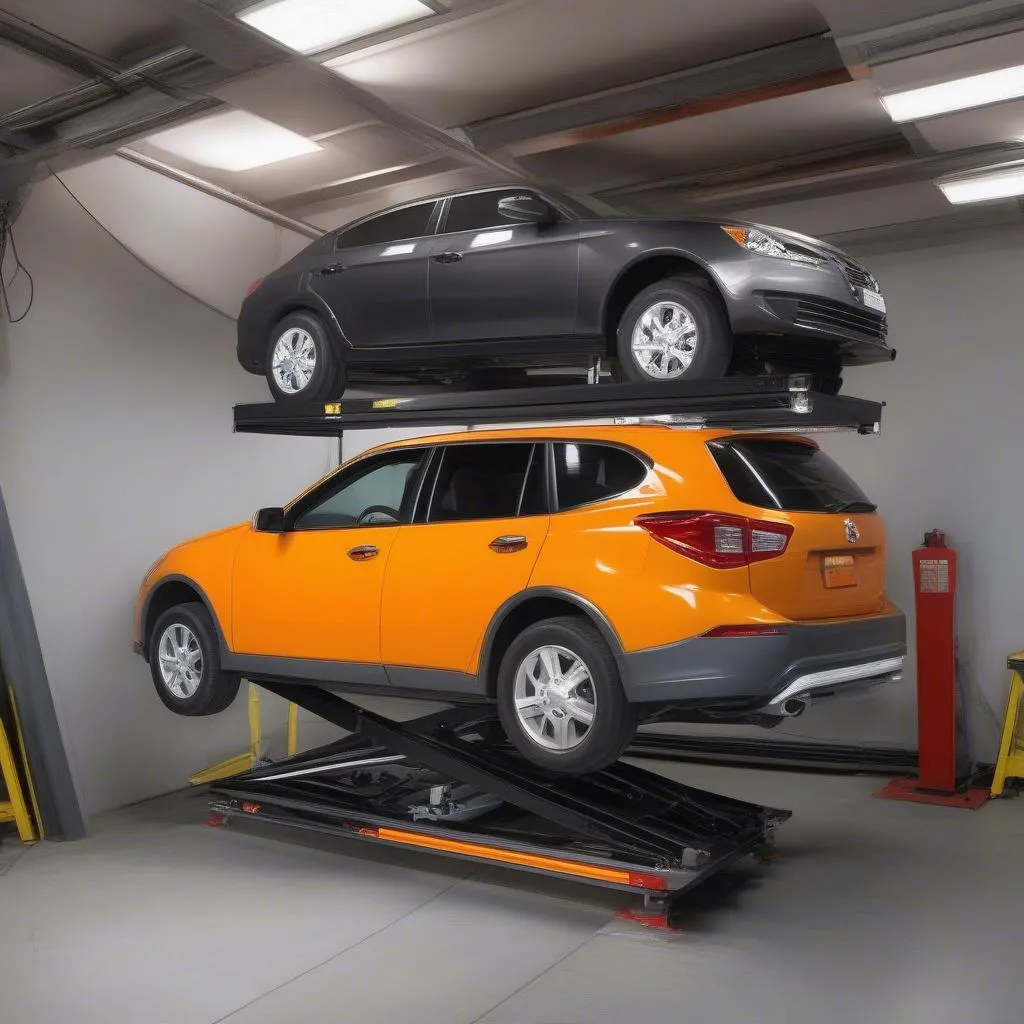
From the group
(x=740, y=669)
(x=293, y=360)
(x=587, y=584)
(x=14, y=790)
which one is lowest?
(x=14, y=790)

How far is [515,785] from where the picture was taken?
4969mm

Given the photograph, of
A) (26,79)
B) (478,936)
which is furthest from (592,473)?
(26,79)

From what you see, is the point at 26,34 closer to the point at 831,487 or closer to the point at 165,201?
the point at 165,201

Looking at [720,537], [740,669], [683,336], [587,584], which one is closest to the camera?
[740,669]

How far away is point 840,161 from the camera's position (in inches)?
254

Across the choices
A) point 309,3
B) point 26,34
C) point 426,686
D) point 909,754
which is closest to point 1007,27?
point 309,3

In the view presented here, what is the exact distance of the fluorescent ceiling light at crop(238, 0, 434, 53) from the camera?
14.4ft

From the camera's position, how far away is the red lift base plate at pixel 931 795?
651 cm

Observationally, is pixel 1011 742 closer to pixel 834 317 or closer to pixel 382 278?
pixel 834 317

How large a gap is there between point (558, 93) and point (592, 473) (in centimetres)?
227

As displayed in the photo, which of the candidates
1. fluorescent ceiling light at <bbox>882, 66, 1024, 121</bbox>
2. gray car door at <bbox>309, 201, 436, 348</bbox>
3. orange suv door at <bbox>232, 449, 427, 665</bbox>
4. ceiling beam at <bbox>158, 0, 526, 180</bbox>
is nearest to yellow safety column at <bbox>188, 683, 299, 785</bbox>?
orange suv door at <bbox>232, 449, 427, 665</bbox>

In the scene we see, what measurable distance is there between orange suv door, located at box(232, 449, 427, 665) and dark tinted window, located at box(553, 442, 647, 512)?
2.40 ft

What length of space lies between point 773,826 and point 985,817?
1.67m

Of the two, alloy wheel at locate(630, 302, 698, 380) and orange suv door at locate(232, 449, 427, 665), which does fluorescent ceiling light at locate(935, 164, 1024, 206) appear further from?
orange suv door at locate(232, 449, 427, 665)
